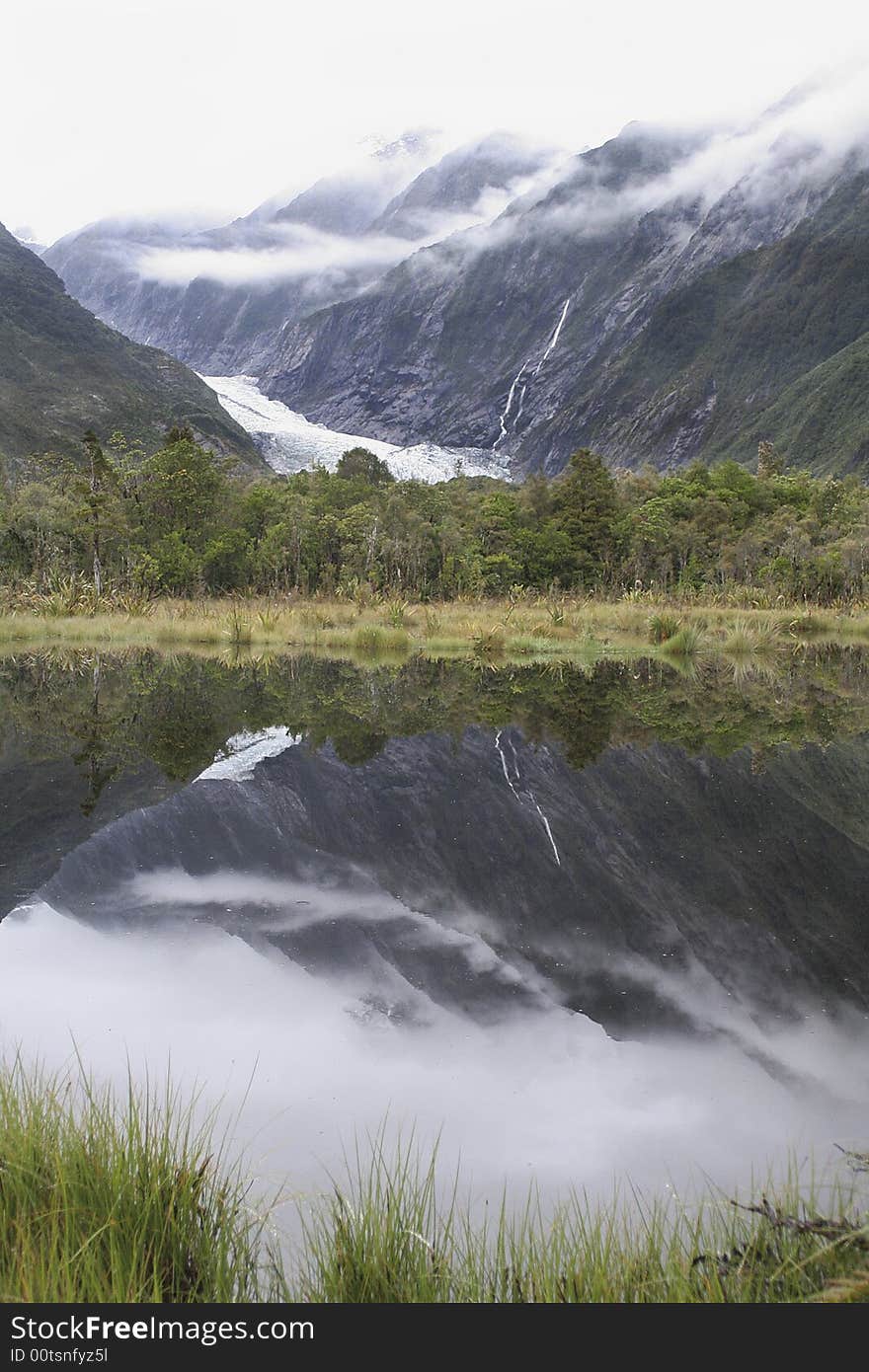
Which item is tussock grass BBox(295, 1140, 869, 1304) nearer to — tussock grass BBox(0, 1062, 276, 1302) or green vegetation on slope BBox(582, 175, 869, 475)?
tussock grass BBox(0, 1062, 276, 1302)

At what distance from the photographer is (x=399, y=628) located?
63.4 feet

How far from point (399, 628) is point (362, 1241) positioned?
17771mm

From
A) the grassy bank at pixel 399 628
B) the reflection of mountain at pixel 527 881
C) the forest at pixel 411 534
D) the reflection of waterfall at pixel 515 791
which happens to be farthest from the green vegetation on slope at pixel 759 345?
the reflection of mountain at pixel 527 881

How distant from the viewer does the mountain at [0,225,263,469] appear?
8988 centimetres

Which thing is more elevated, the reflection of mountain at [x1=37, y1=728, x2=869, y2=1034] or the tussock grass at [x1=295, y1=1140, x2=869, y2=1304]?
the reflection of mountain at [x1=37, y1=728, x2=869, y2=1034]

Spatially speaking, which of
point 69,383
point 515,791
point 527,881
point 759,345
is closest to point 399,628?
point 515,791

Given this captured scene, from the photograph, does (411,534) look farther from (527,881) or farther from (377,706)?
(527,881)

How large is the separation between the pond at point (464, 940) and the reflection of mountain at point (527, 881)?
0.02 metres

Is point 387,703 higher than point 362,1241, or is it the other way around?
point 387,703

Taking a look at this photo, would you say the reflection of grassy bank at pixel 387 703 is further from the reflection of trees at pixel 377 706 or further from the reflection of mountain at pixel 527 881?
the reflection of mountain at pixel 527 881

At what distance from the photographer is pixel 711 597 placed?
99.0 ft

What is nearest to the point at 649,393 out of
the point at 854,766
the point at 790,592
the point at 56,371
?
the point at 56,371

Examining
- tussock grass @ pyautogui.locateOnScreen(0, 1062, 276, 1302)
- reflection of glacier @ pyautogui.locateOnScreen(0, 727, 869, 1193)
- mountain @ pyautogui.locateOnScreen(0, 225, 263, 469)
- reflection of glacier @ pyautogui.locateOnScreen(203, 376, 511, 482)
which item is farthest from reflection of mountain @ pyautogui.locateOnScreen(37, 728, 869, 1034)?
reflection of glacier @ pyautogui.locateOnScreen(203, 376, 511, 482)

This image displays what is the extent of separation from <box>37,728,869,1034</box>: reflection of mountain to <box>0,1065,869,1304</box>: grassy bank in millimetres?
1008
